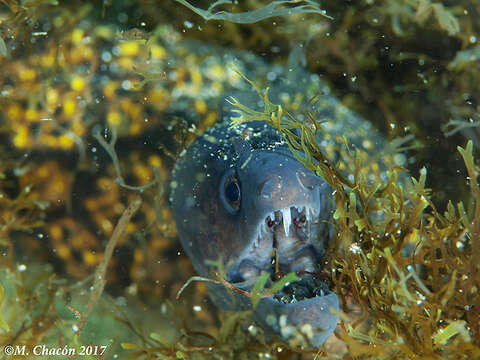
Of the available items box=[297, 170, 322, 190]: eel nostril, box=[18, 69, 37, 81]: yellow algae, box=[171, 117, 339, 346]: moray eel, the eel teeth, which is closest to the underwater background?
box=[18, 69, 37, 81]: yellow algae

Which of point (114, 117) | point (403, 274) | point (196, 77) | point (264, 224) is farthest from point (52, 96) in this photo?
point (403, 274)

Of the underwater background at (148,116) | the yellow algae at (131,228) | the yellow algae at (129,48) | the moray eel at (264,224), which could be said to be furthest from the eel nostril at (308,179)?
the yellow algae at (129,48)

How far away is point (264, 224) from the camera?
6.13ft

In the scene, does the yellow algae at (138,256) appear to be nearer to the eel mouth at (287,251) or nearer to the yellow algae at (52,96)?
the eel mouth at (287,251)

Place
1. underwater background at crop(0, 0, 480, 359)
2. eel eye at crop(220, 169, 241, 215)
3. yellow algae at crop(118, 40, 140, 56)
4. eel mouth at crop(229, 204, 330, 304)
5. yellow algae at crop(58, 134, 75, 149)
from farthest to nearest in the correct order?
yellow algae at crop(58, 134, 75, 149) < yellow algae at crop(118, 40, 140, 56) < underwater background at crop(0, 0, 480, 359) < eel eye at crop(220, 169, 241, 215) < eel mouth at crop(229, 204, 330, 304)

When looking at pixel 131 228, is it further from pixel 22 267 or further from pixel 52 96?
pixel 52 96

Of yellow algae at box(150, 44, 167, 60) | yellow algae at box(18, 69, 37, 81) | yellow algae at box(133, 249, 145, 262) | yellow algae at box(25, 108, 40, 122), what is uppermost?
yellow algae at box(150, 44, 167, 60)

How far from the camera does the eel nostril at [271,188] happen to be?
67.3 inches

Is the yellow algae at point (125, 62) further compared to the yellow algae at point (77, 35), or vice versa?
the yellow algae at point (77, 35)

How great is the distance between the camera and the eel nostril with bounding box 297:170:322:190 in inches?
69.3

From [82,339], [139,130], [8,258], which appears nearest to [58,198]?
[8,258]

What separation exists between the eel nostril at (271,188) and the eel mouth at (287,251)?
14 centimetres

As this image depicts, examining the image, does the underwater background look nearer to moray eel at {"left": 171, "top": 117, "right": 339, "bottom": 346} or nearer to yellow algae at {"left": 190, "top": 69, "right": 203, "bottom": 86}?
yellow algae at {"left": 190, "top": 69, "right": 203, "bottom": 86}

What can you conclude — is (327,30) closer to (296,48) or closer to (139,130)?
(296,48)
